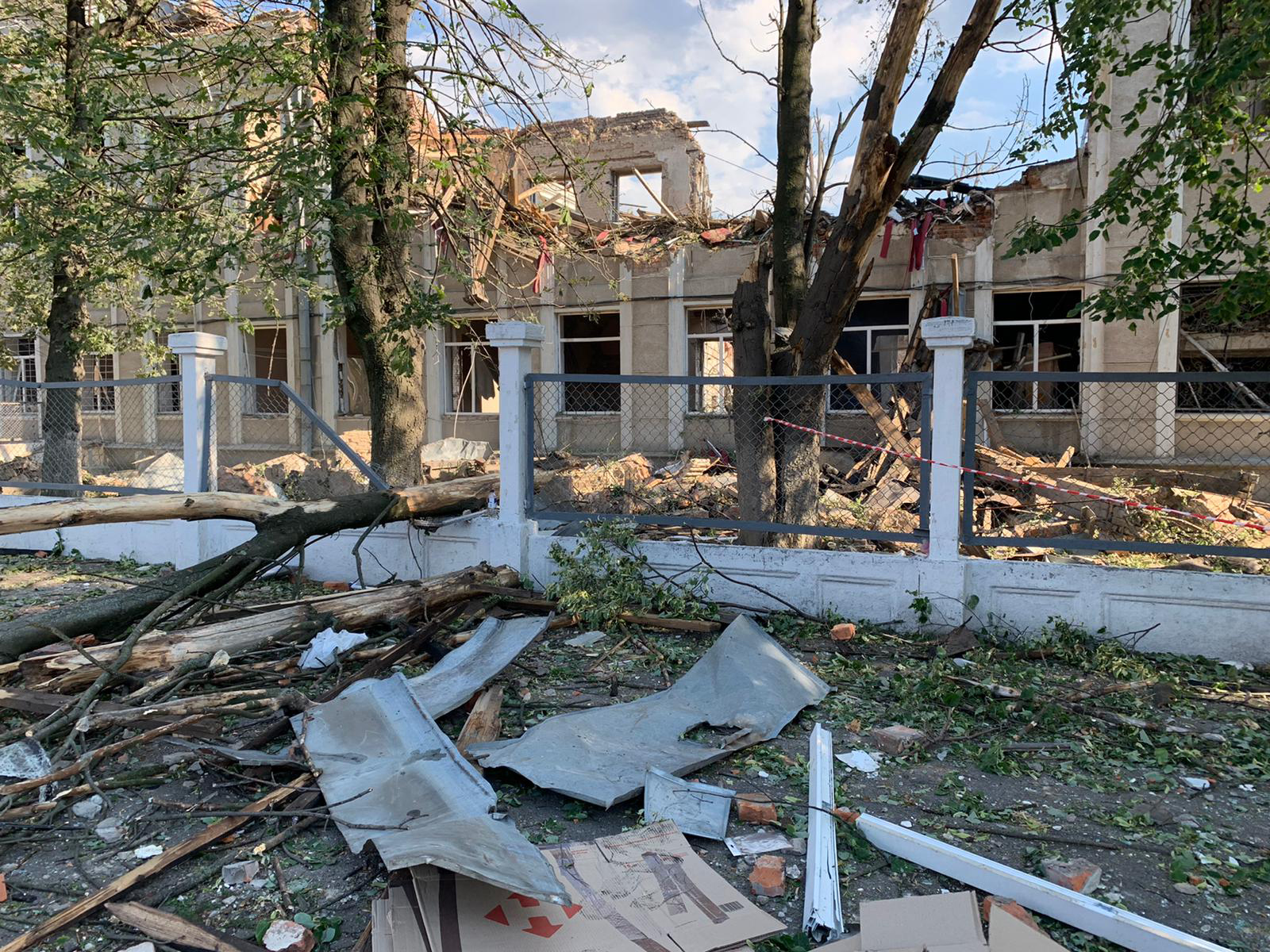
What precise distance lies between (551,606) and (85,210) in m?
5.84

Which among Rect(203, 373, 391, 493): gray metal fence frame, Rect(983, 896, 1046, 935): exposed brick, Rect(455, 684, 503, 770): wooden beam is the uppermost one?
Rect(203, 373, 391, 493): gray metal fence frame

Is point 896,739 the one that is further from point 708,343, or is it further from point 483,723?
point 708,343

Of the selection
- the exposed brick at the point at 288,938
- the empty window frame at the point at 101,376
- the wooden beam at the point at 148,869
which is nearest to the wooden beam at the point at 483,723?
the wooden beam at the point at 148,869

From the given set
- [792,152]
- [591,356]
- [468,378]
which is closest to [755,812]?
[792,152]

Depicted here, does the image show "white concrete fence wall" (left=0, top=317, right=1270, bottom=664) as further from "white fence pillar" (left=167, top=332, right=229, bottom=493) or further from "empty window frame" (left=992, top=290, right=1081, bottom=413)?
"empty window frame" (left=992, top=290, right=1081, bottom=413)

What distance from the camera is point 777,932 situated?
2613mm

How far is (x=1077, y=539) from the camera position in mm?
5406

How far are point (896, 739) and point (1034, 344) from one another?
1112cm

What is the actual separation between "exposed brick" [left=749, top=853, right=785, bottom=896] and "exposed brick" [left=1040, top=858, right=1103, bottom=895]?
0.89 meters

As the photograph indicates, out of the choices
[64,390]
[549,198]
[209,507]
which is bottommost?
[209,507]

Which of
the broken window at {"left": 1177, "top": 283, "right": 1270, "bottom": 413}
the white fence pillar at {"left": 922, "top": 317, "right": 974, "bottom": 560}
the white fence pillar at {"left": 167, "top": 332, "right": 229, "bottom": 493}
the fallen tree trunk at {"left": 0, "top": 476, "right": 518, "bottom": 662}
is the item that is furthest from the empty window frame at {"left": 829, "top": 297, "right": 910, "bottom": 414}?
the white fence pillar at {"left": 167, "top": 332, "right": 229, "bottom": 493}

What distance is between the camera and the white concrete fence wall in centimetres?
516

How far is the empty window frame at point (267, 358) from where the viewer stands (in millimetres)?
17734

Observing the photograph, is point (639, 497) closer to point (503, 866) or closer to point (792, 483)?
point (792, 483)
